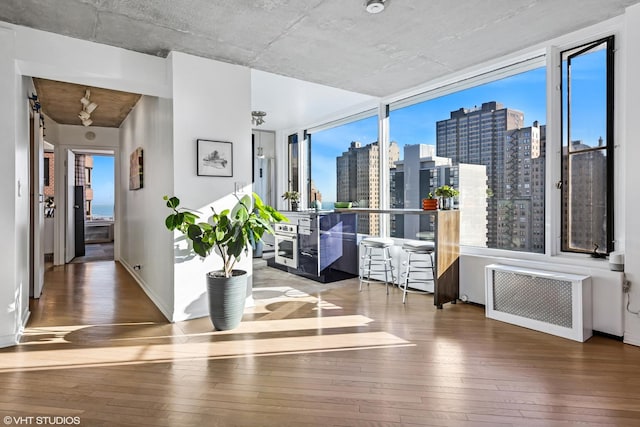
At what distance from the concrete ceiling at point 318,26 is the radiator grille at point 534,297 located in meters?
2.21

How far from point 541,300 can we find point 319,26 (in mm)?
3075

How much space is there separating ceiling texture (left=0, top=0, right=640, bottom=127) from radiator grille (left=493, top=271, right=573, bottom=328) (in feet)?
7.24

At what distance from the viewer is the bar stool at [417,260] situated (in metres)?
4.30

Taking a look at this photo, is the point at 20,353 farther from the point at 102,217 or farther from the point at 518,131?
the point at 102,217

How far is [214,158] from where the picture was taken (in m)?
3.82

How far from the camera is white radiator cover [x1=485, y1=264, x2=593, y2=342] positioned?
3.11 m

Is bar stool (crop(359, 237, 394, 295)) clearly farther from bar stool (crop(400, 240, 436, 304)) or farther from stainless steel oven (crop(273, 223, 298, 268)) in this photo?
stainless steel oven (crop(273, 223, 298, 268))

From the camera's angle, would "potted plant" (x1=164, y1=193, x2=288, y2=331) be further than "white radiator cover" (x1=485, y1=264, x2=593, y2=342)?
Yes

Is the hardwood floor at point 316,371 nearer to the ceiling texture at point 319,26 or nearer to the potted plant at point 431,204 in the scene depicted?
the potted plant at point 431,204

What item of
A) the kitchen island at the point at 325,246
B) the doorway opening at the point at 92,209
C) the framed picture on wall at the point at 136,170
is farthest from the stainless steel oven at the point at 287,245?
the doorway opening at the point at 92,209

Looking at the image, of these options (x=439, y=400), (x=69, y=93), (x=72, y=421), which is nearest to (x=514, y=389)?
(x=439, y=400)

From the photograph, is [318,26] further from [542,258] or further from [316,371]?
[542,258]

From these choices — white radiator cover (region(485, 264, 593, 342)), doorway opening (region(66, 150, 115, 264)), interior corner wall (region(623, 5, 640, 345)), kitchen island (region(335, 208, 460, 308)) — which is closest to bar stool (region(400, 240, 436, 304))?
kitchen island (region(335, 208, 460, 308))

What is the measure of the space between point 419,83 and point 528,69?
1.27 meters
